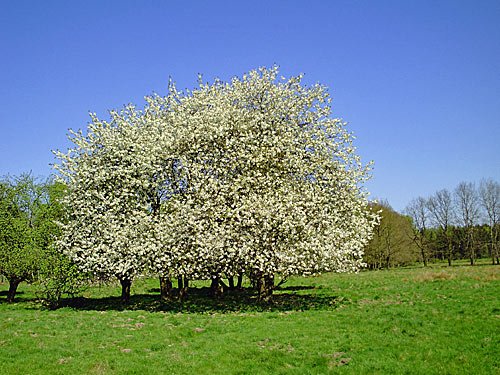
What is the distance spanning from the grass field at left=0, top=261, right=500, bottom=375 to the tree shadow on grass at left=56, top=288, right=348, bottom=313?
18 cm

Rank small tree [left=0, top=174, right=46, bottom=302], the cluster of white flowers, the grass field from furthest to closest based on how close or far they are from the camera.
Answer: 1. small tree [left=0, top=174, right=46, bottom=302]
2. the cluster of white flowers
3. the grass field

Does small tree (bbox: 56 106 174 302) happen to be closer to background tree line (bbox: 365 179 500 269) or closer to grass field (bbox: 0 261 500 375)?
grass field (bbox: 0 261 500 375)

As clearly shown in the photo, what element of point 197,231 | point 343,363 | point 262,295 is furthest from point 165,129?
point 343,363

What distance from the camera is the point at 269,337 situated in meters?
17.7

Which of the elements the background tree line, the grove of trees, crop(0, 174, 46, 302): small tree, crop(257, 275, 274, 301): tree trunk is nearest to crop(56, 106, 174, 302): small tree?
the grove of trees

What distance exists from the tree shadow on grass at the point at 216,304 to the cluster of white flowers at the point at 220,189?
210 centimetres

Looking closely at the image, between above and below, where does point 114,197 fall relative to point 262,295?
above

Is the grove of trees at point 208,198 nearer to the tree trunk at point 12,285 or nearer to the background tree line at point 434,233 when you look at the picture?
the tree trunk at point 12,285

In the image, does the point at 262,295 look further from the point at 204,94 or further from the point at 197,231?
the point at 204,94

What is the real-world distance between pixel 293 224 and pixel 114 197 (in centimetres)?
1172

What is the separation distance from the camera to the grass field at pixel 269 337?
14.3 m

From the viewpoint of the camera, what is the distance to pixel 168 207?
27.5 meters

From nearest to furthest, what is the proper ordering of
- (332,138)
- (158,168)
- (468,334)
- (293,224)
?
(468,334) → (293,224) → (158,168) → (332,138)

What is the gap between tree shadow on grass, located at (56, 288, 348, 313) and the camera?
2584 centimetres
